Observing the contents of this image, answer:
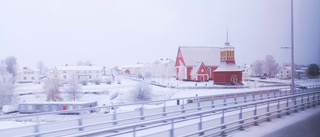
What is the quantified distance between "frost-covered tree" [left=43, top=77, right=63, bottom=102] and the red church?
20.3 ft

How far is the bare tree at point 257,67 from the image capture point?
36.1 ft

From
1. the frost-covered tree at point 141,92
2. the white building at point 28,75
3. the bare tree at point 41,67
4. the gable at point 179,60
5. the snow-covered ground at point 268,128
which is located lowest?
the snow-covered ground at point 268,128

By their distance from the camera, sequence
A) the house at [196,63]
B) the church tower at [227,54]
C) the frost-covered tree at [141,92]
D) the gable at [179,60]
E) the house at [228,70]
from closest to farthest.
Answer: the house at [228,70]
the church tower at [227,54]
the frost-covered tree at [141,92]
the house at [196,63]
the gable at [179,60]

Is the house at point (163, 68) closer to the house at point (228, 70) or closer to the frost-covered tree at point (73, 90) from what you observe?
the house at point (228, 70)

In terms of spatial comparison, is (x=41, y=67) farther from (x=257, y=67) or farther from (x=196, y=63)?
(x=257, y=67)

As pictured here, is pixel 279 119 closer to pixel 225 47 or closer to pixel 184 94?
pixel 184 94

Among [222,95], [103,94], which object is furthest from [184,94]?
[103,94]

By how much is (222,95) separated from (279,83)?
115 inches

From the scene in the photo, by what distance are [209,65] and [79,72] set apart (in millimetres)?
7008

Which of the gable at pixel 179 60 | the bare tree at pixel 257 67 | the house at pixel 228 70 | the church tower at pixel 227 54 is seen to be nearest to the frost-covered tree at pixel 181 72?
the gable at pixel 179 60

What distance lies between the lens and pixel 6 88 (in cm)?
1014

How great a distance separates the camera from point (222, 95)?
11.6m

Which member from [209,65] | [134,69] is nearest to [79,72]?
[134,69]

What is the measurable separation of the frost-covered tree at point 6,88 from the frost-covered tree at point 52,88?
150 cm
